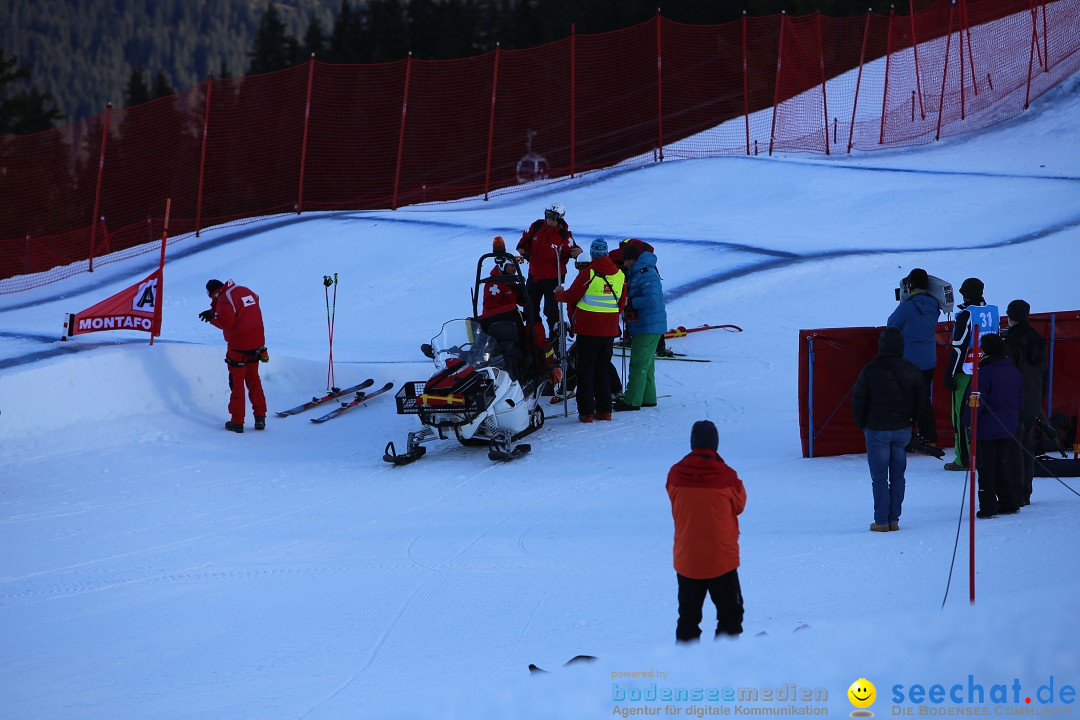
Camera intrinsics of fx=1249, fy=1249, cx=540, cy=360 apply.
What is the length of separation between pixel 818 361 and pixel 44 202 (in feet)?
56.1

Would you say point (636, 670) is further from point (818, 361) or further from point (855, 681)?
point (818, 361)

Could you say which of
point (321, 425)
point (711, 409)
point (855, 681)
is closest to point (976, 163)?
point (711, 409)

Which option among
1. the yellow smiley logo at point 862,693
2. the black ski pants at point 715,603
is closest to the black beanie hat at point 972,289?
the black ski pants at point 715,603

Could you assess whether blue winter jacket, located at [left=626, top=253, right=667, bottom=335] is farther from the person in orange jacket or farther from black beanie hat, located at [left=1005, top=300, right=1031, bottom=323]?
the person in orange jacket

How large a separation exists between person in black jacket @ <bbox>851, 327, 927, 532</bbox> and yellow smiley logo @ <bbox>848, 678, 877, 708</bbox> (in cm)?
319

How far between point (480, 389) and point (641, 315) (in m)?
1.99

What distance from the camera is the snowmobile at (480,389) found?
990cm

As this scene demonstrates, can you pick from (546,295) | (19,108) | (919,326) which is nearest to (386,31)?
→ (19,108)

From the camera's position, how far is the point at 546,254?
40.3ft

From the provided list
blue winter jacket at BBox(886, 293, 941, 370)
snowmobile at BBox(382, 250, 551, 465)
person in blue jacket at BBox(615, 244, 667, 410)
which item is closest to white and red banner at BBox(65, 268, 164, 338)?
snowmobile at BBox(382, 250, 551, 465)

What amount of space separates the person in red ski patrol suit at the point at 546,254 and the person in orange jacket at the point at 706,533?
22.5 feet

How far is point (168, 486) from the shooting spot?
9.78m

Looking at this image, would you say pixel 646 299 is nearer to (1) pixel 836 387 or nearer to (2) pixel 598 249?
(2) pixel 598 249

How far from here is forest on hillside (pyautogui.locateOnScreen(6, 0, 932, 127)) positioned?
141 ft
